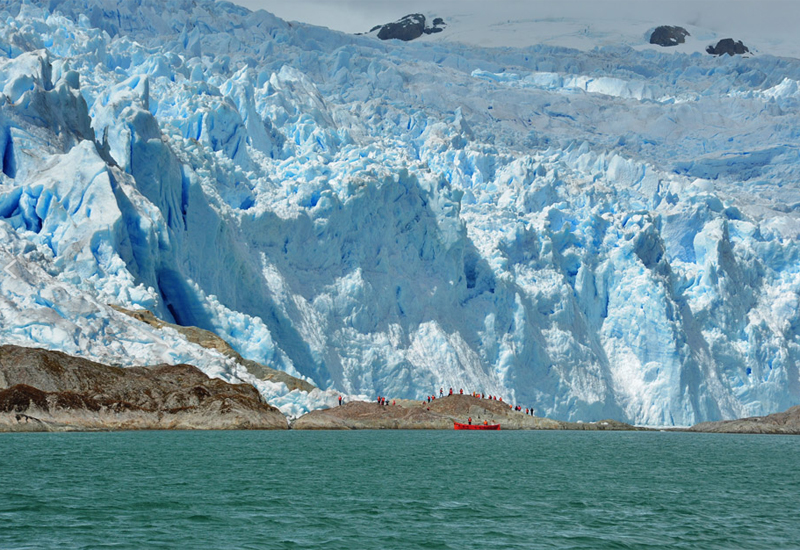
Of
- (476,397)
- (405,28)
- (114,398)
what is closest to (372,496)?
(114,398)

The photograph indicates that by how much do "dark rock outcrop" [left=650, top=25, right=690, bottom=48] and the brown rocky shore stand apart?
85.4 meters

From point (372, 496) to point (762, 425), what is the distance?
55.3 metres

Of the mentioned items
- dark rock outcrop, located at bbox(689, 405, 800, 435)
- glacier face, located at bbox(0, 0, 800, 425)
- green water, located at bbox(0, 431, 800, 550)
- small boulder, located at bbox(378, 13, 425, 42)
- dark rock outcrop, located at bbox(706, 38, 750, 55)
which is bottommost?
green water, located at bbox(0, 431, 800, 550)

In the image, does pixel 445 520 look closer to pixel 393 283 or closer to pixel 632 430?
pixel 393 283

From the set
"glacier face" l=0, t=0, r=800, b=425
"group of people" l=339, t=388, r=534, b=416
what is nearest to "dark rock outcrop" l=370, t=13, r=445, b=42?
"glacier face" l=0, t=0, r=800, b=425

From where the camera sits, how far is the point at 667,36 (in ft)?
465

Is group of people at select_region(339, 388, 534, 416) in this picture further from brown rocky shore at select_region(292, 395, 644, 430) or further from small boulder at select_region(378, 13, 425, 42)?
small boulder at select_region(378, 13, 425, 42)

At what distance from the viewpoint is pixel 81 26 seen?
80000 millimetres

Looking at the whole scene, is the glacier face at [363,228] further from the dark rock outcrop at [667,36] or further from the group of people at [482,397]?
the dark rock outcrop at [667,36]

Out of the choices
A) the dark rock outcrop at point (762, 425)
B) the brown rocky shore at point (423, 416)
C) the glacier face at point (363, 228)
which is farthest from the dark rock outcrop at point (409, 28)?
the brown rocky shore at point (423, 416)

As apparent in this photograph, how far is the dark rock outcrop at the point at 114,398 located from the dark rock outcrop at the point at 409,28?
102555mm

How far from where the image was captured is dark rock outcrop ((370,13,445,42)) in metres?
146

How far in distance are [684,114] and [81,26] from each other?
204ft

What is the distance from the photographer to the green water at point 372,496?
65.1 ft
